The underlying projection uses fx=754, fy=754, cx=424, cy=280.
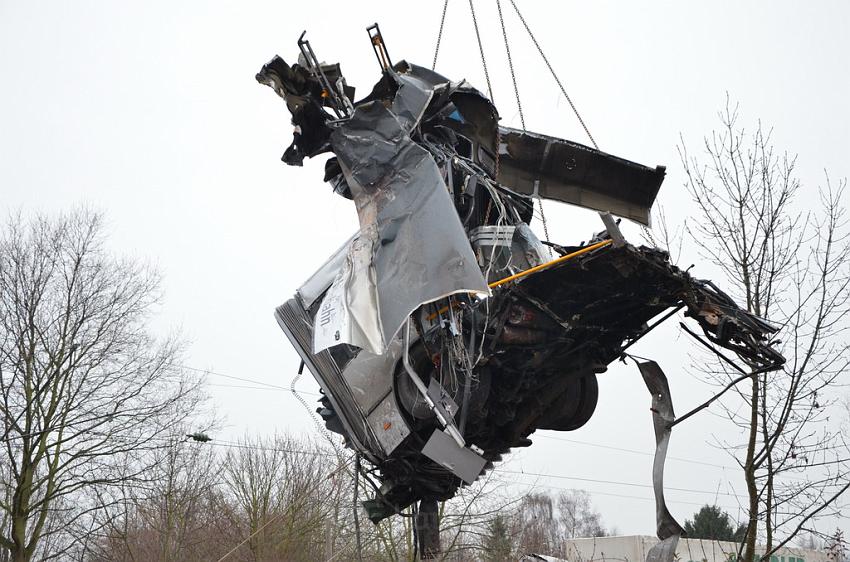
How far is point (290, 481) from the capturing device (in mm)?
27812

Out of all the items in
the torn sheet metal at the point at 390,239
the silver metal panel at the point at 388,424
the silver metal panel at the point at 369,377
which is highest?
the torn sheet metal at the point at 390,239

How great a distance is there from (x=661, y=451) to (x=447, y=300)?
2.69 meters

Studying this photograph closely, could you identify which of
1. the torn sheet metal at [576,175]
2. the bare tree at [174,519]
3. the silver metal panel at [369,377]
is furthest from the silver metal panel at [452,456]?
the bare tree at [174,519]

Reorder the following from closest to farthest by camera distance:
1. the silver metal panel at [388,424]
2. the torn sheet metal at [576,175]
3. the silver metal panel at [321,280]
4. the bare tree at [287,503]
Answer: the silver metal panel at [388,424], the silver metal panel at [321,280], the torn sheet metal at [576,175], the bare tree at [287,503]

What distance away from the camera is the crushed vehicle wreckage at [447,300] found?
7172mm

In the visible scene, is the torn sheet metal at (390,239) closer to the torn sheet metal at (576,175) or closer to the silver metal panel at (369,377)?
the silver metal panel at (369,377)

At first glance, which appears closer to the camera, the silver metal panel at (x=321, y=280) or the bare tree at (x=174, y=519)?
the silver metal panel at (x=321, y=280)

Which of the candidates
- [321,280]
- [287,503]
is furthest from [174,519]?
[321,280]

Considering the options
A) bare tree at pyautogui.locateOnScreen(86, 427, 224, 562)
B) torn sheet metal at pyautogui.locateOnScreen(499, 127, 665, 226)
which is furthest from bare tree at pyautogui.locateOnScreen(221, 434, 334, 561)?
torn sheet metal at pyautogui.locateOnScreen(499, 127, 665, 226)

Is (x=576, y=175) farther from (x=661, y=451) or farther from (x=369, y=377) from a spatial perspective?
(x=661, y=451)

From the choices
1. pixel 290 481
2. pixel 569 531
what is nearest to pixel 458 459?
pixel 290 481

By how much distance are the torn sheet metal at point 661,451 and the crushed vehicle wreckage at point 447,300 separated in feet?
0.07

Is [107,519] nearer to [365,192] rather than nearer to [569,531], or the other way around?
[365,192]

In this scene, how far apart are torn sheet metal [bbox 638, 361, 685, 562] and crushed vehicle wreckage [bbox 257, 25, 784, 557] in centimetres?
2
